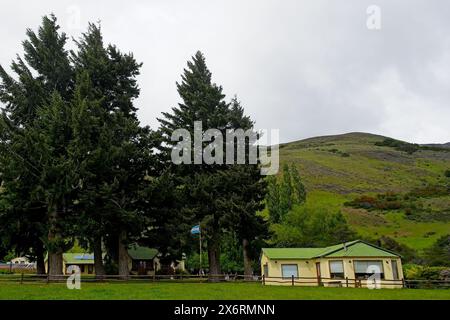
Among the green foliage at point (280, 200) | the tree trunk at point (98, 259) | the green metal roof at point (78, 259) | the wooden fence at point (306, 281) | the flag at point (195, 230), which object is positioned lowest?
the green metal roof at point (78, 259)

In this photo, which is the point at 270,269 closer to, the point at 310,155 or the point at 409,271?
the point at 409,271

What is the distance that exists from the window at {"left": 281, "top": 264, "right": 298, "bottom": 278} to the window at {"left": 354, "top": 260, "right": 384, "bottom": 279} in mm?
5143

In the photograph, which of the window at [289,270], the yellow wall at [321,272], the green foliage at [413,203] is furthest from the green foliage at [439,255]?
the green foliage at [413,203]

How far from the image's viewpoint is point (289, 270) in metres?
35.9

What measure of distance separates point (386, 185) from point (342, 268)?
94.7 meters

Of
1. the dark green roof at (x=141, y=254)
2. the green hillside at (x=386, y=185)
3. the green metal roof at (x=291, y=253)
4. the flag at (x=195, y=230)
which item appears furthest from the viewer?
the green hillside at (x=386, y=185)

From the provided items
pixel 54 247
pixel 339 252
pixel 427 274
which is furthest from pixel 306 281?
pixel 54 247

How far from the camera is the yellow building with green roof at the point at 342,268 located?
32656 millimetres

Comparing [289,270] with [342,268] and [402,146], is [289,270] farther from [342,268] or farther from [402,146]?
[402,146]

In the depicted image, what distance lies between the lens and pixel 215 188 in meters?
41.1

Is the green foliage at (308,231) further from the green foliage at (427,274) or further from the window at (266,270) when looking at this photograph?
the green foliage at (427,274)

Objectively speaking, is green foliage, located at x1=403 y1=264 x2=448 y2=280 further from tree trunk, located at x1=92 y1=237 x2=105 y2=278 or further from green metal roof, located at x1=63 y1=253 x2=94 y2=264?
green metal roof, located at x1=63 y1=253 x2=94 y2=264
